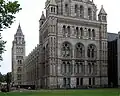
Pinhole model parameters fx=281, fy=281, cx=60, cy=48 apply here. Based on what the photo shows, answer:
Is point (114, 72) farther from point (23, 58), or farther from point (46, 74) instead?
point (23, 58)

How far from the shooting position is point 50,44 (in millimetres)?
80625

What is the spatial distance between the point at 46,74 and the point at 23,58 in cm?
8965

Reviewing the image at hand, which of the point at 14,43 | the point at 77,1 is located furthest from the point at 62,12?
the point at 14,43

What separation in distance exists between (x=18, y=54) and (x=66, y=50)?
91.7 meters

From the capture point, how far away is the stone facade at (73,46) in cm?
8106

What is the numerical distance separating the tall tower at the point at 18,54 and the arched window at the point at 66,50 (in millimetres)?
88628

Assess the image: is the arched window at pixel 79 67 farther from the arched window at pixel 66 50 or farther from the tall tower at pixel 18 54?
the tall tower at pixel 18 54

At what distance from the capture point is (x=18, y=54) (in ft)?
561

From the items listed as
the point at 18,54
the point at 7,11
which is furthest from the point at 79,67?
the point at 18,54

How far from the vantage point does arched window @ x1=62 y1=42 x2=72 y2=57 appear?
273 ft

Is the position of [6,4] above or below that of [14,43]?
below

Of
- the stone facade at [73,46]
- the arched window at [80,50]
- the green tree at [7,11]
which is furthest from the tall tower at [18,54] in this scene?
the green tree at [7,11]

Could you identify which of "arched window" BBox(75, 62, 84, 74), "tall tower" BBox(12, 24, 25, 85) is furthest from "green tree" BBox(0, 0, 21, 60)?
"tall tower" BBox(12, 24, 25, 85)

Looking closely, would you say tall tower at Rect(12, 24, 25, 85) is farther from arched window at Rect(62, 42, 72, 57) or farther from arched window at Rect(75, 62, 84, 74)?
arched window at Rect(75, 62, 84, 74)
